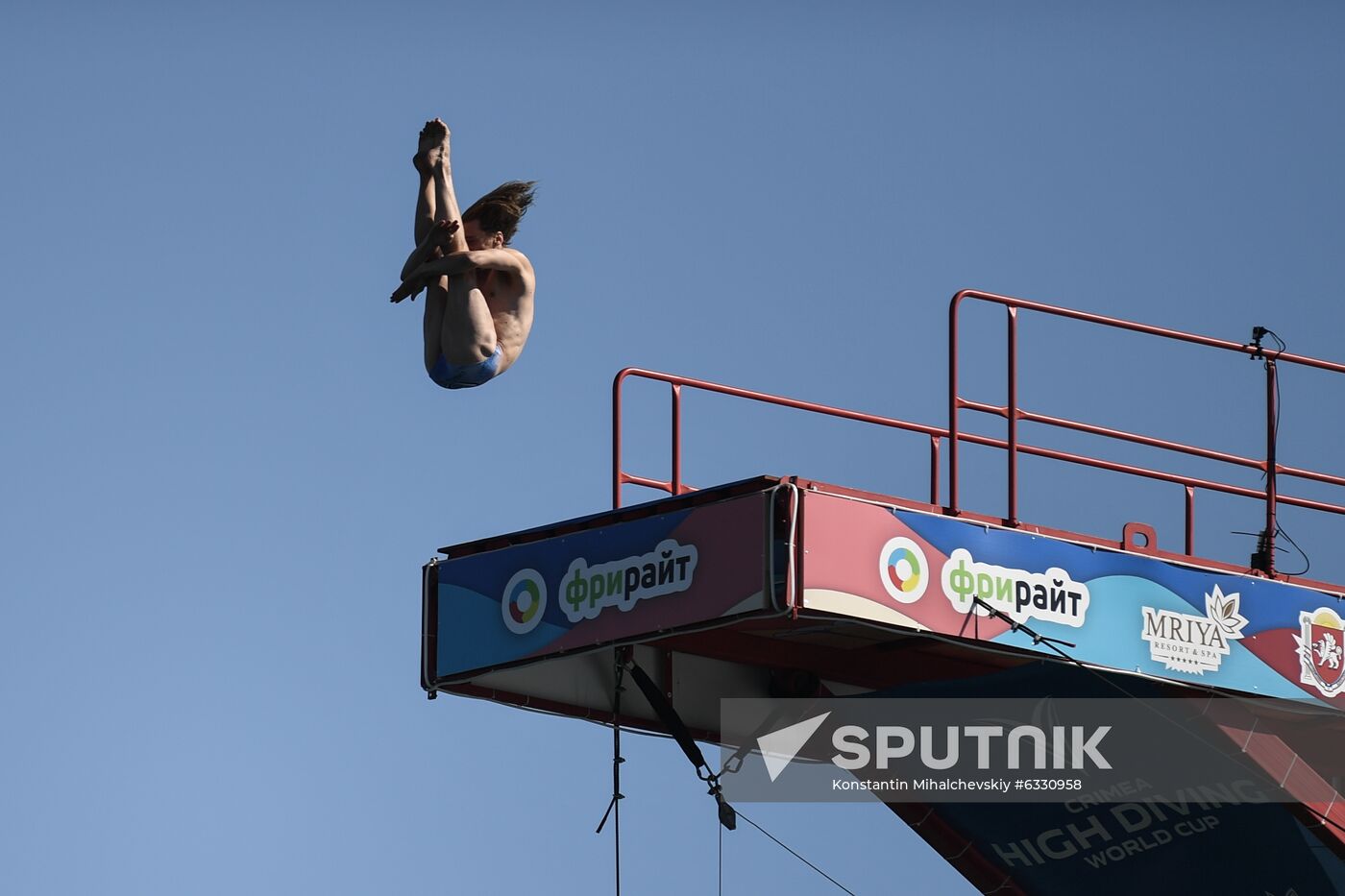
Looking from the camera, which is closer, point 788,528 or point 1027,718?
point 788,528

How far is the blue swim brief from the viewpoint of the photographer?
2211 cm

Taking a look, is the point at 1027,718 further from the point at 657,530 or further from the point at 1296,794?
the point at 657,530

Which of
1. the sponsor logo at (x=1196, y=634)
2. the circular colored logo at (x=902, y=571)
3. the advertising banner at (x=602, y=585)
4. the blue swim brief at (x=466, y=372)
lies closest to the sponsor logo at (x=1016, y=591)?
the circular colored logo at (x=902, y=571)

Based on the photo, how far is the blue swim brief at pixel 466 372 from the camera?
72.5ft

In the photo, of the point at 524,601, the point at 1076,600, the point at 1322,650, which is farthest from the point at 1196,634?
the point at 524,601


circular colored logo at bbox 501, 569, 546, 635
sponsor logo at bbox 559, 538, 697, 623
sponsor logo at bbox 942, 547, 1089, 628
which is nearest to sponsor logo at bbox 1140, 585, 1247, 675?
sponsor logo at bbox 942, 547, 1089, 628

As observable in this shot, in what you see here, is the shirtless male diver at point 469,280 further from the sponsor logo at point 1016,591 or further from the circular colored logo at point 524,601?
the sponsor logo at point 1016,591

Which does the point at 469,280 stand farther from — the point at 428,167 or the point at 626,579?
the point at 626,579

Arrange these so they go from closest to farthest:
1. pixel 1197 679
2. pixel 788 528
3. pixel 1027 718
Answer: pixel 788 528 → pixel 1197 679 → pixel 1027 718

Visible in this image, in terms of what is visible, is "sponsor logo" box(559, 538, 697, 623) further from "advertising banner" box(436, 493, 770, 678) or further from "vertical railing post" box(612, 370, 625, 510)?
"vertical railing post" box(612, 370, 625, 510)

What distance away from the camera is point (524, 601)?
22016 millimetres

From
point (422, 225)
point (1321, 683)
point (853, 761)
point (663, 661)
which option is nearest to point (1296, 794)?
point (1321, 683)

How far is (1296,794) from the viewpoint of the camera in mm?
22812

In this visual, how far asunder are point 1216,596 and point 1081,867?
3157 millimetres
